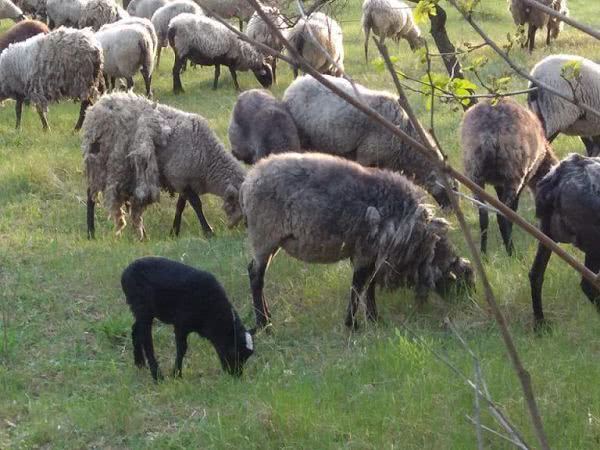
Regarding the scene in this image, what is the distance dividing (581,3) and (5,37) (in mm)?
20449

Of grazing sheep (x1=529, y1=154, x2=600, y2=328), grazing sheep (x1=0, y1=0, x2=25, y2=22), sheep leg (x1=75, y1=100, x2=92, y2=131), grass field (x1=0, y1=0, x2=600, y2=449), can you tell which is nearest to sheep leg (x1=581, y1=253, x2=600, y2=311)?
grazing sheep (x1=529, y1=154, x2=600, y2=328)

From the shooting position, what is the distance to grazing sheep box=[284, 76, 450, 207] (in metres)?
9.59

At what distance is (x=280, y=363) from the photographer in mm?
6266

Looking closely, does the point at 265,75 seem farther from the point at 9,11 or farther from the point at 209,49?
the point at 9,11

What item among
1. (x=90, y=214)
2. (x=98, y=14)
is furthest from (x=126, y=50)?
(x=90, y=214)

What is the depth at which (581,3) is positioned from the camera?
3181 cm

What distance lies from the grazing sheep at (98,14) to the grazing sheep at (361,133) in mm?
12066

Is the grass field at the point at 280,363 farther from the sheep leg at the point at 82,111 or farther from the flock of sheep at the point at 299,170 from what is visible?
the sheep leg at the point at 82,111

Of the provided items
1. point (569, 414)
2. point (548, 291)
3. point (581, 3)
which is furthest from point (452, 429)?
point (581, 3)

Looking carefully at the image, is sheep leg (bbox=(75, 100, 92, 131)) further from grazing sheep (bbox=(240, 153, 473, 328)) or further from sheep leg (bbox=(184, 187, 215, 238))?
grazing sheep (bbox=(240, 153, 473, 328))

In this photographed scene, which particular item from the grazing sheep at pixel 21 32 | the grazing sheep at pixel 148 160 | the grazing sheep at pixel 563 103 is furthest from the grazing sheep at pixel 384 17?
the grazing sheep at pixel 148 160

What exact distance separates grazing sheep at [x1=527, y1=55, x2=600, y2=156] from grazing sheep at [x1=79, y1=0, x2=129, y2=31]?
1287cm

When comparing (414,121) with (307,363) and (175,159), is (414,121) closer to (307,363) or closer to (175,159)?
(307,363)

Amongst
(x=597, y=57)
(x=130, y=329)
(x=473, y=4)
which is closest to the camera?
(x=473, y=4)
